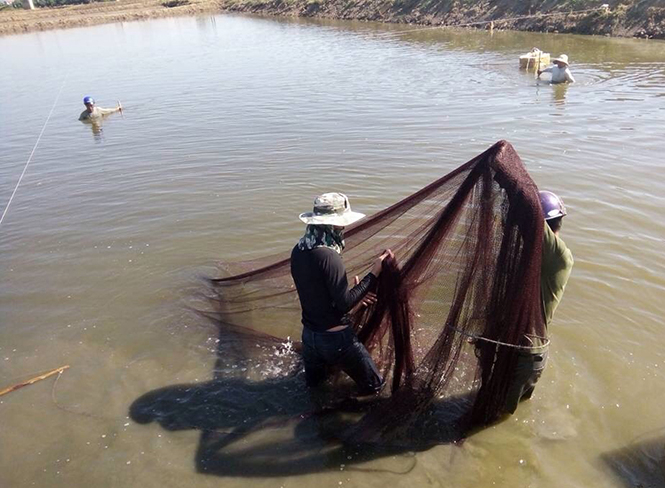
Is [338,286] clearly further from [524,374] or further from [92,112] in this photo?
[92,112]

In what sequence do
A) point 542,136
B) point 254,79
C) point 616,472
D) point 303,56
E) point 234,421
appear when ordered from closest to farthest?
point 616,472 → point 234,421 → point 542,136 → point 254,79 → point 303,56

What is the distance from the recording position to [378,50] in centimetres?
2584

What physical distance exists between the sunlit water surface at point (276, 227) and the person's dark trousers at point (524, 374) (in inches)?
13.3

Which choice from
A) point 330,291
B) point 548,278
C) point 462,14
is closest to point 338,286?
point 330,291

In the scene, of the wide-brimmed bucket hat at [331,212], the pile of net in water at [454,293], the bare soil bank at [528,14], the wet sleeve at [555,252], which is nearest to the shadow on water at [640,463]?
the pile of net in water at [454,293]

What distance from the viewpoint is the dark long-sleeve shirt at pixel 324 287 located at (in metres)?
3.72

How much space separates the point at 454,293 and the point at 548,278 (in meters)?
0.70

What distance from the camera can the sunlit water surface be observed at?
4.20 metres

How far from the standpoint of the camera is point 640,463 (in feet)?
13.0

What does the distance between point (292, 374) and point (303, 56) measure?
2337 centimetres

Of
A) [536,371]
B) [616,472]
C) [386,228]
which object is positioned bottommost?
[616,472]

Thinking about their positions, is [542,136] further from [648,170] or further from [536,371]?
[536,371]

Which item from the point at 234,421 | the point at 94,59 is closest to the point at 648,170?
the point at 234,421

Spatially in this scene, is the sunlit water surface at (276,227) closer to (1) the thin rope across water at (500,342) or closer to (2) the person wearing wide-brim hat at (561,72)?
(2) the person wearing wide-brim hat at (561,72)
